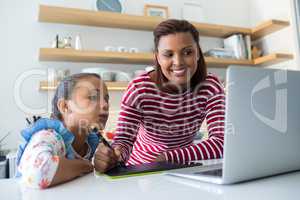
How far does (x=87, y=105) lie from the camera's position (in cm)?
108

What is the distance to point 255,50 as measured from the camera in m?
3.11

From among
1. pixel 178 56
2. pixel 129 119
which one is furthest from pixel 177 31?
pixel 129 119

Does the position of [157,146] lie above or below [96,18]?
below

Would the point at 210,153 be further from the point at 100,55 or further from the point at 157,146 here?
the point at 100,55

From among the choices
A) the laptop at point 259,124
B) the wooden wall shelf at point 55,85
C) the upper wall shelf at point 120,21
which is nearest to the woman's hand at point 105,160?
the laptop at point 259,124

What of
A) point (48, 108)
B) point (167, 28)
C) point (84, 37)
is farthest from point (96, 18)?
point (167, 28)

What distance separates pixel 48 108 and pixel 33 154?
1828 millimetres

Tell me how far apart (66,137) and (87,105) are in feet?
0.62

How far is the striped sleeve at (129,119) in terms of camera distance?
114 centimetres

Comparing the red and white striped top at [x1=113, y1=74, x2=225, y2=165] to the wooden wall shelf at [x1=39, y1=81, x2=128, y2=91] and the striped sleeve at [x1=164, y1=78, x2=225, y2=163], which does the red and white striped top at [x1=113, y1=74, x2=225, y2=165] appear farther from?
the wooden wall shelf at [x1=39, y1=81, x2=128, y2=91]

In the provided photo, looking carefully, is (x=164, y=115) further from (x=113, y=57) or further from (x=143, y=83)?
(x=113, y=57)

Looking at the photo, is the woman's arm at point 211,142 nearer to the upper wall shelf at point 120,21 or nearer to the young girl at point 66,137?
the young girl at point 66,137

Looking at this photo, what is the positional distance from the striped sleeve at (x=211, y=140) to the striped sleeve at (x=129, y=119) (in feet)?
0.69

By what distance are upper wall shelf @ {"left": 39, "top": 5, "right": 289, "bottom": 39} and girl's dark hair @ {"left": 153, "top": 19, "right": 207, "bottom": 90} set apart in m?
1.42
